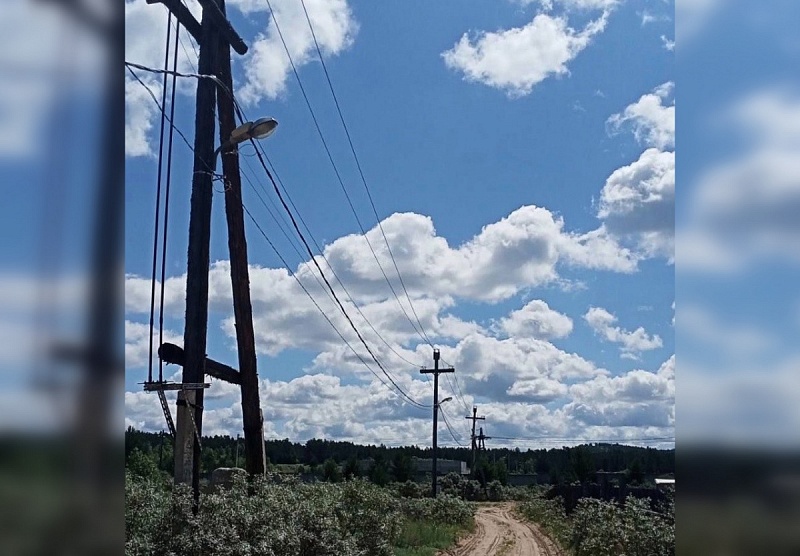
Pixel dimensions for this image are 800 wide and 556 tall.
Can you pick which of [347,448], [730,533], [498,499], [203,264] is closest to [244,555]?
[203,264]

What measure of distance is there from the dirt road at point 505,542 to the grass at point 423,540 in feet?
0.92

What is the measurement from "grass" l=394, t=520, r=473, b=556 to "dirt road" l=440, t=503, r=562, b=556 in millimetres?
279

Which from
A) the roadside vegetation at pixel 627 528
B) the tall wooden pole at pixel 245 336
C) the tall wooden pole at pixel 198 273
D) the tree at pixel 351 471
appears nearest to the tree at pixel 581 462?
the tree at pixel 351 471

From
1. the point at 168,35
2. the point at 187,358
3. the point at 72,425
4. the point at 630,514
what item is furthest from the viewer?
the point at 630,514

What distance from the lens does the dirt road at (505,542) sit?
18.5m

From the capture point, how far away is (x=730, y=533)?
160 centimetres

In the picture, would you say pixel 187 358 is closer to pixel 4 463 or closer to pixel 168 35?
pixel 168 35

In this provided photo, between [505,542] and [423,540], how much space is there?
14.4 feet

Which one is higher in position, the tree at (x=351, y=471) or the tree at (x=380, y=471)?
the tree at (x=351, y=471)

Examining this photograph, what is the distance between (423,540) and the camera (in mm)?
17594

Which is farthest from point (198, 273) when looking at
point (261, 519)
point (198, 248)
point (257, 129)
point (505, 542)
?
point (505, 542)

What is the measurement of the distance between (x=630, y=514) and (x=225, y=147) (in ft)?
25.2

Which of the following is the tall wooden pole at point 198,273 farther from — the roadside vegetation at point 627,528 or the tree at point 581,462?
the tree at point 581,462

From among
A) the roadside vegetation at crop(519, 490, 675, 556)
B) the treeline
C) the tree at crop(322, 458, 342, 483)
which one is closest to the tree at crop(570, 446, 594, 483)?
the treeline
